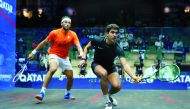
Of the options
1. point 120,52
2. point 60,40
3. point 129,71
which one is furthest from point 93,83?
point 129,71

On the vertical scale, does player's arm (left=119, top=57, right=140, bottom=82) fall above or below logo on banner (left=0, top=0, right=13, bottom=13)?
below

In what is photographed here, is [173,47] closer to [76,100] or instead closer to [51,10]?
[76,100]

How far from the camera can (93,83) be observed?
13039 mm

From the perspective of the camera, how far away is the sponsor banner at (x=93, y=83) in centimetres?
1284

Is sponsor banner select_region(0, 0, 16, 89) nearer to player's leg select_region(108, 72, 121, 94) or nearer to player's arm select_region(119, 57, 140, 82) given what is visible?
player's leg select_region(108, 72, 121, 94)

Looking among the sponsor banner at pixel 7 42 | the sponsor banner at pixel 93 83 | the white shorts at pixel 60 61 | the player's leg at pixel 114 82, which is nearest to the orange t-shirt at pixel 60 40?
the white shorts at pixel 60 61

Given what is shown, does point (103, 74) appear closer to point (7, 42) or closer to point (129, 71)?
point (129, 71)

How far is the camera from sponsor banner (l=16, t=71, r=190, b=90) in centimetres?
1284

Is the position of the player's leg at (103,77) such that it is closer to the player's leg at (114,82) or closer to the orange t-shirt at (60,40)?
the player's leg at (114,82)

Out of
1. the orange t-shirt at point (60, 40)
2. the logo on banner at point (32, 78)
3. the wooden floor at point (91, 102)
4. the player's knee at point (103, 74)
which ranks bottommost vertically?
the wooden floor at point (91, 102)

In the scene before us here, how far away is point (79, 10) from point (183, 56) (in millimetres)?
5332

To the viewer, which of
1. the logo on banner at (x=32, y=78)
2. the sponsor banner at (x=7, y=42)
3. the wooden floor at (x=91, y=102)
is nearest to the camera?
the wooden floor at (x=91, y=102)

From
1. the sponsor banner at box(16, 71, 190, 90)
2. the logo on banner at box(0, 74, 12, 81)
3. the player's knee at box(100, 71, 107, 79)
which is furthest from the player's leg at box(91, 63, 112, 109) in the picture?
the sponsor banner at box(16, 71, 190, 90)

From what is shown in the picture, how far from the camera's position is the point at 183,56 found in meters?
13.0
